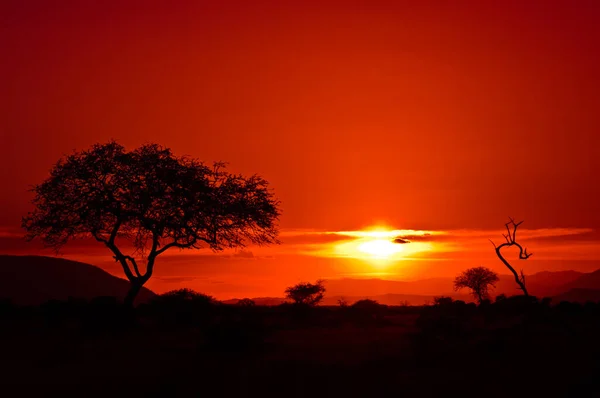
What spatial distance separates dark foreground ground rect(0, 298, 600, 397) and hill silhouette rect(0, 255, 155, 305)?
12291 centimetres

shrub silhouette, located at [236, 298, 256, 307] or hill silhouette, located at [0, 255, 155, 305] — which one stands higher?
hill silhouette, located at [0, 255, 155, 305]

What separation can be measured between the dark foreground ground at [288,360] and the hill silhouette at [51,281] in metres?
123

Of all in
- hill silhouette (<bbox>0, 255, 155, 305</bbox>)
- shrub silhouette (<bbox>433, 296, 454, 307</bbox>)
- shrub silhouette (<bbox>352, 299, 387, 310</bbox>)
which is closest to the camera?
shrub silhouette (<bbox>433, 296, 454, 307</bbox>)

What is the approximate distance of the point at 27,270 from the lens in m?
164

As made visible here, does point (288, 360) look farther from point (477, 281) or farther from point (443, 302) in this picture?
point (477, 281)

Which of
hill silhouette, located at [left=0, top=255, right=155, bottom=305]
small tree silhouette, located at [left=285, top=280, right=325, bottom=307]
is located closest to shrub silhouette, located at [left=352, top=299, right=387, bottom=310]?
small tree silhouette, located at [left=285, top=280, right=325, bottom=307]

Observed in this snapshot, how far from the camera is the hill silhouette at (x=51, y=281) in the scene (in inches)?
5906

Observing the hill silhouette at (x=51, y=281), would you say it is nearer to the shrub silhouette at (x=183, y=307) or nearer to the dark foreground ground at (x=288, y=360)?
the shrub silhouette at (x=183, y=307)

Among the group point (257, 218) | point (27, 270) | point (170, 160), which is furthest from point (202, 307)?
point (27, 270)

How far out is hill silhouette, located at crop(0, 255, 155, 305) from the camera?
150 meters

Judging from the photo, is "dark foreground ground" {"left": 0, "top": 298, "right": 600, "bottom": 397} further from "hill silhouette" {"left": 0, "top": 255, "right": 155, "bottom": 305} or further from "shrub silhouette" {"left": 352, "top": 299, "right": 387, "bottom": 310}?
"hill silhouette" {"left": 0, "top": 255, "right": 155, "bottom": 305}

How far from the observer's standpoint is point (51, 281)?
164875mm

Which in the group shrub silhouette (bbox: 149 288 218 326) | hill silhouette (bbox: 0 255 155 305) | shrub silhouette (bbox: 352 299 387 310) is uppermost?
hill silhouette (bbox: 0 255 155 305)

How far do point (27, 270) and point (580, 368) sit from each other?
167 metres
